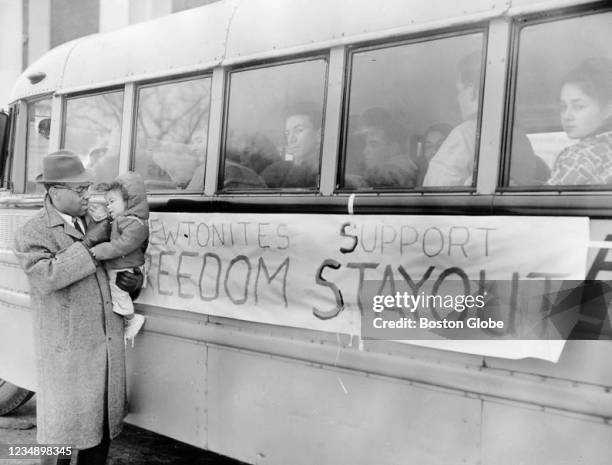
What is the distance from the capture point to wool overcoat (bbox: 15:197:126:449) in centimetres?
324

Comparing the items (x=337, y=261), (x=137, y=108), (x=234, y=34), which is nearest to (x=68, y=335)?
(x=137, y=108)

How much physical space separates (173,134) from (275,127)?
70 cm

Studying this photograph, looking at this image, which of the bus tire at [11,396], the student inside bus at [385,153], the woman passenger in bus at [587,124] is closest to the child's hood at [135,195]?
the student inside bus at [385,153]

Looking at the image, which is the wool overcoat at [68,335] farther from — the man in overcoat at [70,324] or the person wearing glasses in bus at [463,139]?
the person wearing glasses in bus at [463,139]

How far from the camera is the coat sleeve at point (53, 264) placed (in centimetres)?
316

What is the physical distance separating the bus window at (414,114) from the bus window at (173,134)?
92 centimetres

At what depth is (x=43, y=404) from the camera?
3.38 m

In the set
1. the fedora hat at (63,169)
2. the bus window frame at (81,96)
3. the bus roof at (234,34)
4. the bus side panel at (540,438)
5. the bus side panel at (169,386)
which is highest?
the bus roof at (234,34)

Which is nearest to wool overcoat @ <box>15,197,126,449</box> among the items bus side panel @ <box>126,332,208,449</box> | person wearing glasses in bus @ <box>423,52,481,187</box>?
bus side panel @ <box>126,332,208,449</box>

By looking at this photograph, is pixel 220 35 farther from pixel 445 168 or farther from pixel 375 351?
pixel 375 351

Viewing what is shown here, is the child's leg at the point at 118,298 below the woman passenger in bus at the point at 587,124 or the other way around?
below

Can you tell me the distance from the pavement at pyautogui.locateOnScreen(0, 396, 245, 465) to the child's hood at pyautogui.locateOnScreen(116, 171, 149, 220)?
5.76 feet

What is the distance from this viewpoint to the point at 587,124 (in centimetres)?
230

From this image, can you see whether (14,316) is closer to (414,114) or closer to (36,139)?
(36,139)
